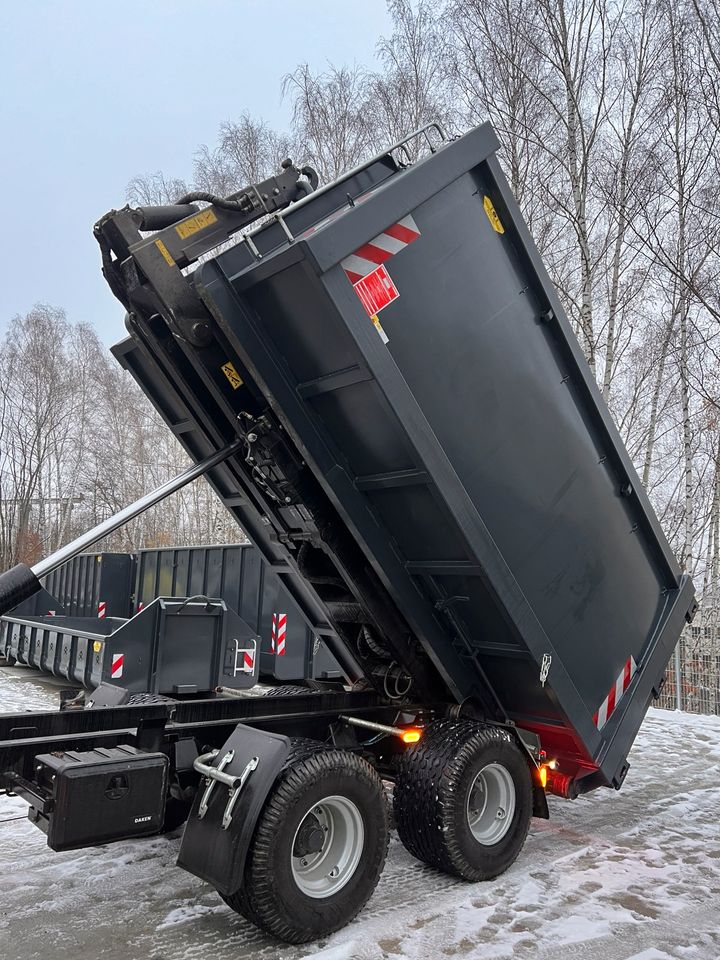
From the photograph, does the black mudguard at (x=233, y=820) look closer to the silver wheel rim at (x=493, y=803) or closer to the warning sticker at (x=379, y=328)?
the silver wheel rim at (x=493, y=803)

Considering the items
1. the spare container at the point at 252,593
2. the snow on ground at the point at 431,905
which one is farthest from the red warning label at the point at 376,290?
the spare container at the point at 252,593

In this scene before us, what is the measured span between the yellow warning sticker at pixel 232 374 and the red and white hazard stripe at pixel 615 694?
2.82 metres

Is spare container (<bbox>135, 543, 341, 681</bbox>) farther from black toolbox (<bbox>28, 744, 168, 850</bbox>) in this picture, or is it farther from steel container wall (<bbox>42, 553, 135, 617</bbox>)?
black toolbox (<bbox>28, 744, 168, 850</bbox>)

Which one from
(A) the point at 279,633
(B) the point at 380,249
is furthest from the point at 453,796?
(A) the point at 279,633

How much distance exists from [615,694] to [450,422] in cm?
213

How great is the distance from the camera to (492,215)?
4172 millimetres

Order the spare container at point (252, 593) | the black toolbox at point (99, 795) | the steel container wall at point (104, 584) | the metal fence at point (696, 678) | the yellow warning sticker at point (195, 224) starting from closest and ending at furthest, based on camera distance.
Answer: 1. the black toolbox at point (99, 795)
2. the yellow warning sticker at point (195, 224)
3. the metal fence at point (696, 678)
4. the spare container at point (252, 593)
5. the steel container wall at point (104, 584)

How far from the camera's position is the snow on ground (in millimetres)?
3373

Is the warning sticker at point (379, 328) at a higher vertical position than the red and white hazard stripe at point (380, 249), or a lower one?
lower

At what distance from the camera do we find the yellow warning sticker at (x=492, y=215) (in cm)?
415

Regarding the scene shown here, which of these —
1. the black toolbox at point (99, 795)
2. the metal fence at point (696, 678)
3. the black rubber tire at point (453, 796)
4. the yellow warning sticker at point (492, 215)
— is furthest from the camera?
the metal fence at point (696, 678)

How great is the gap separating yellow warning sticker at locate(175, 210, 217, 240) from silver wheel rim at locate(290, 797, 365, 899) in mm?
2717

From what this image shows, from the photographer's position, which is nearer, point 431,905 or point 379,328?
point 379,328

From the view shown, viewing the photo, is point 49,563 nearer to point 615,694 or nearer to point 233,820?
point 233,820
